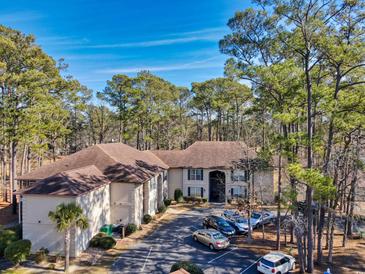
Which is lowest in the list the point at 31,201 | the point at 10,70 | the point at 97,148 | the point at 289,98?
the point at 31,201

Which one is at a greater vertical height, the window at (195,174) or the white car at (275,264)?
the window at (195,174)

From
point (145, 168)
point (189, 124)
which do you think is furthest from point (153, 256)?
point (189, 124)

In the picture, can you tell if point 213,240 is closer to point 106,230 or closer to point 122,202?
point 106,230

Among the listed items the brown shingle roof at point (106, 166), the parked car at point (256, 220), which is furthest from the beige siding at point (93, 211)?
the parked car at point (256, 220)

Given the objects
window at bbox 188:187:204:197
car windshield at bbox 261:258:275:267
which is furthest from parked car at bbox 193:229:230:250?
window at bbox 188:187:204:197

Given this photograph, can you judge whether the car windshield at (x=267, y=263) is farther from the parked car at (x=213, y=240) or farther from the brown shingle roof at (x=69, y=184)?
the brown shingle roof at (x=69, y=184)

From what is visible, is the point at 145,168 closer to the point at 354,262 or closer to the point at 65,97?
the point at 65,97

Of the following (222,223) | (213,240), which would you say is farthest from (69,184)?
(222,223)
